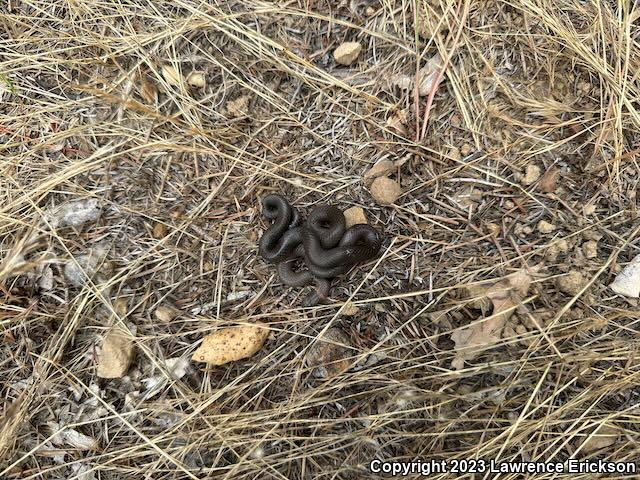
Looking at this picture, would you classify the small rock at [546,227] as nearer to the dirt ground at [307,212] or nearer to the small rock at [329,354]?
the dirt ground at [307,212]

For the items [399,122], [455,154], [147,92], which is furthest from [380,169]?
[147,92]

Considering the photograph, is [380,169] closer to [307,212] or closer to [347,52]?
[307,212]

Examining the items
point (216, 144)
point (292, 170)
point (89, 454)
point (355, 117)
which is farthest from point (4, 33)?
point (89, 454)

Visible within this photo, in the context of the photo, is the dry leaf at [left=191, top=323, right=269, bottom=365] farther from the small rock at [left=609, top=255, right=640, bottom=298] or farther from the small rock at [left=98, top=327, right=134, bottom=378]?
the small rock at [left=609, top=255, right=640, bottom=298]

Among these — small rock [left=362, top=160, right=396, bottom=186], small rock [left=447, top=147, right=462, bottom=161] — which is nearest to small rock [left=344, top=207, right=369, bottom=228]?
small rock [left=362, top=160, right=396, bottom=186]

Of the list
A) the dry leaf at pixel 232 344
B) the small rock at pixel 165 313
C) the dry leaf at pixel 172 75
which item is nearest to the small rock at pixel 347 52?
the dry leaf at pixel 172 75
